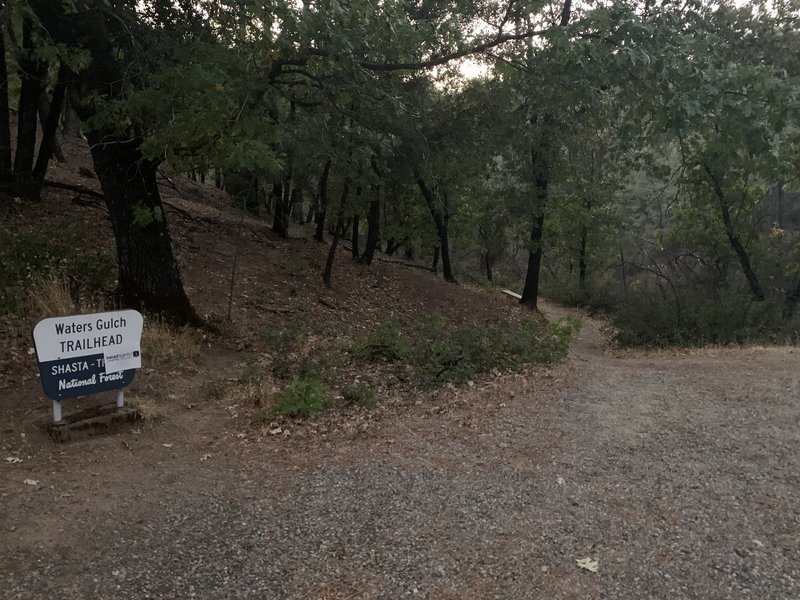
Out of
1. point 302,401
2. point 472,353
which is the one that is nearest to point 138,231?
point 302,401

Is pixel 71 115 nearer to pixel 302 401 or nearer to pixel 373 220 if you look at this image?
pixel 373 220

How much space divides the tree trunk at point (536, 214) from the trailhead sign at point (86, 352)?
40.7ft

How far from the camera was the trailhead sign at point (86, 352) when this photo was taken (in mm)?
4898

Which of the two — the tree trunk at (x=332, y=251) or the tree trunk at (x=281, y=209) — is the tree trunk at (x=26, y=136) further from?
the tree trunk at (x=332, y=251)

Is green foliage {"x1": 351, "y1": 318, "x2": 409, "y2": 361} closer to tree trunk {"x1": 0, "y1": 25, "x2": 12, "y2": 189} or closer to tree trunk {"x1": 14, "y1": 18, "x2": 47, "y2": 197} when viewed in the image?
tree trunk {"x1": 14, "y1": 18, "x2": 47, "y2": 197}

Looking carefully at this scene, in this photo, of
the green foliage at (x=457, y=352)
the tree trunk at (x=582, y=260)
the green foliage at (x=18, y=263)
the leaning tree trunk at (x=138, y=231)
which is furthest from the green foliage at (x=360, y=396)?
the tree trunk at (x=582, y=260)

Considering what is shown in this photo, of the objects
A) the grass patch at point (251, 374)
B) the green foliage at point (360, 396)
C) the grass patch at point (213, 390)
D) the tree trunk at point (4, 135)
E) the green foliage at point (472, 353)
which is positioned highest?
the tree trunk at point (4, 135)

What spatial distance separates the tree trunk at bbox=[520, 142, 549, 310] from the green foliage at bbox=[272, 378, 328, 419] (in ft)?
37.2

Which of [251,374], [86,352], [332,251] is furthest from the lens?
[332,251]

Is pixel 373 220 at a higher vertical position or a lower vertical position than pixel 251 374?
higher

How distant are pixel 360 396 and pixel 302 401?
0.72 m

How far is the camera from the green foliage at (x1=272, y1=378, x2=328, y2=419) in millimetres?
5824

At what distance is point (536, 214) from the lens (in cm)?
1794

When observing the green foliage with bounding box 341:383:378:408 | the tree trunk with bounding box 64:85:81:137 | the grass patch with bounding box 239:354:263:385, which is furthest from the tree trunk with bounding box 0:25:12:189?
the green foliage with bounding box 341:383:378:408
